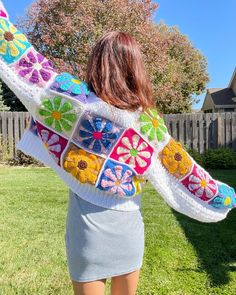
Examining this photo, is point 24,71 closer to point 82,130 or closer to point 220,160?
point 82,130

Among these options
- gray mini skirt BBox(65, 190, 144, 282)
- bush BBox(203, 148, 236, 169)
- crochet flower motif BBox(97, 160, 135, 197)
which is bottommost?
bush BBox(203, 148, 236, 169)

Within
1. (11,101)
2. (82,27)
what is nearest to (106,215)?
(82,27)

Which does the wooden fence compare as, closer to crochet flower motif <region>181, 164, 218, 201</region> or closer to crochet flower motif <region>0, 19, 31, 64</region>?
crochet flower motif <region>181, 164, 218, 201</region>

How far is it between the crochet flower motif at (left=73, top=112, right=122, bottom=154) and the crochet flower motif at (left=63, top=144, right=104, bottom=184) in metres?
0.03

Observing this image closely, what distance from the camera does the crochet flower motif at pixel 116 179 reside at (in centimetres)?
201

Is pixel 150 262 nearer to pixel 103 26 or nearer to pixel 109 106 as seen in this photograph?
pixel 109 106

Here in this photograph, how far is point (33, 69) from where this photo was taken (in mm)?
2012

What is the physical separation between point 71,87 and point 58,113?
13cm

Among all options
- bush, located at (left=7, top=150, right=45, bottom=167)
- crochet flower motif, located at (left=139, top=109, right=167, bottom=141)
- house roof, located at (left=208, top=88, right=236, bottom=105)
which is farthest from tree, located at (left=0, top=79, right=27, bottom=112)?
crochet flower motif, located at (left=139, top=109, right=167, bottom=141)

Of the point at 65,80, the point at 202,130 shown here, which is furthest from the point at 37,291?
the point at 202,130

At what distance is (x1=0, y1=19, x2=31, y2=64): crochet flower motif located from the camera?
1.99 m

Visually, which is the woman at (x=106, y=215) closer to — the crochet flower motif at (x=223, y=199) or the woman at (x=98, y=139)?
the woman at (x=98, y=139)

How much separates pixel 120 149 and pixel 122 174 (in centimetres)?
12

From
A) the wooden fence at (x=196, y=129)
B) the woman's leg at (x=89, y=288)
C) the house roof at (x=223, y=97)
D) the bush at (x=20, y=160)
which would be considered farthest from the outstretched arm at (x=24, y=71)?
the house roof at (x=223, y=97)
